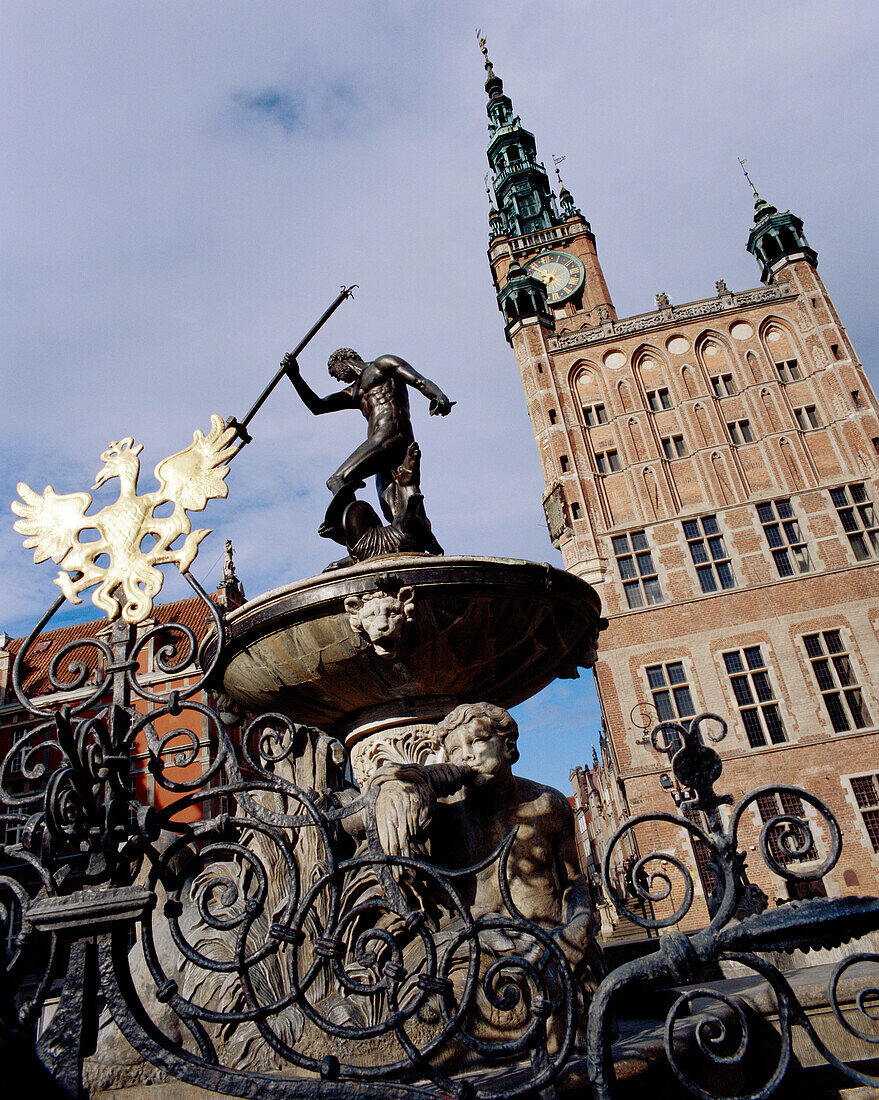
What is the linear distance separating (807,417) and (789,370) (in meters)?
1.69

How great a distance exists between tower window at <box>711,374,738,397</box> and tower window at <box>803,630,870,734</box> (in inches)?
296

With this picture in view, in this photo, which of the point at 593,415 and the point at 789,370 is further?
the point at 593,415

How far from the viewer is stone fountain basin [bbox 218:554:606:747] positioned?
11.8 feet

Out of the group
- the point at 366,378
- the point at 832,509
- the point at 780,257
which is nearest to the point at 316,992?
the point at 366,378

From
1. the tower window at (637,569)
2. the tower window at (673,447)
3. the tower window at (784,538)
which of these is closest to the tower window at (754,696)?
the tower window at (637,569)

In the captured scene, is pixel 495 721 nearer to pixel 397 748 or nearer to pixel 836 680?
pixel 397 748

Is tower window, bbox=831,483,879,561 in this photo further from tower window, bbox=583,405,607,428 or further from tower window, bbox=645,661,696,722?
tower window, bbox=583,405,607,428

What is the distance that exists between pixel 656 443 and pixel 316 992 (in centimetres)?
2028

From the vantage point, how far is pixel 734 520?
20.2 metres

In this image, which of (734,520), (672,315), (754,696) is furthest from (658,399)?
Answer: (754,696)

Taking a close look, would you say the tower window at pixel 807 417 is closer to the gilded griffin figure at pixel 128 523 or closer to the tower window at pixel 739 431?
the tower window at pixel 739 431

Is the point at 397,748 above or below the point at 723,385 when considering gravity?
below

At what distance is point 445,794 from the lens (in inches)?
112

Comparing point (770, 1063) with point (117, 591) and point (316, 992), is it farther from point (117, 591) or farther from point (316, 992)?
point (117, 591)
